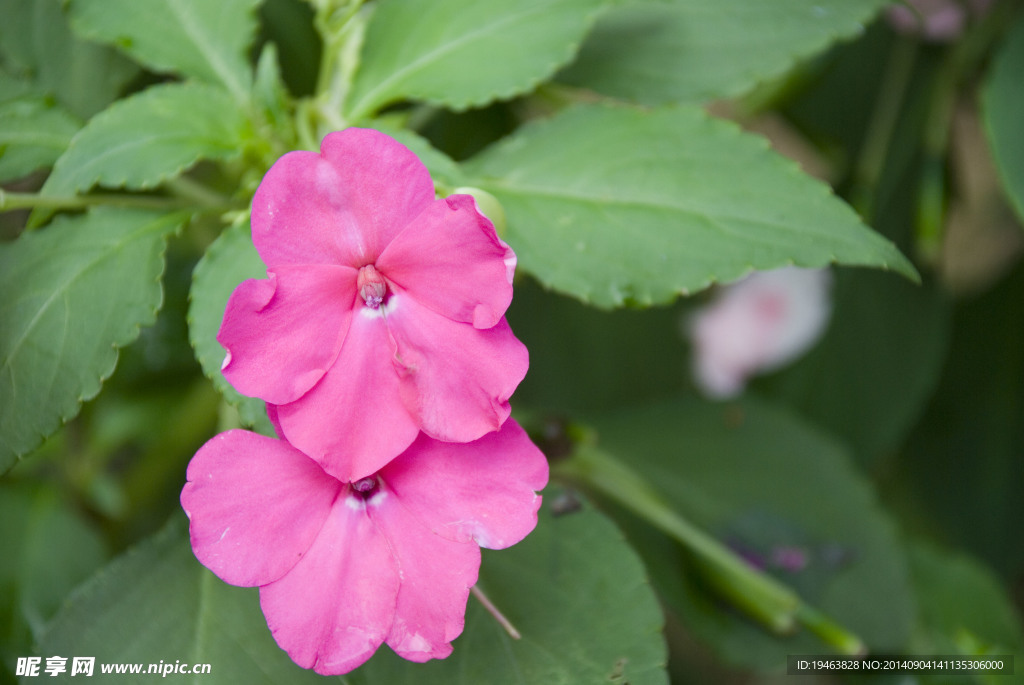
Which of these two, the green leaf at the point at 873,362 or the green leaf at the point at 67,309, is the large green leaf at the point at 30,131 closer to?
the green leaf at the point at 67,309

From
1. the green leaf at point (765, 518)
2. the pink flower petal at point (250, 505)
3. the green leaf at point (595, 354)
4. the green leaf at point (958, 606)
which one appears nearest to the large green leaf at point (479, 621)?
the pink flower petal at point (250, 505)

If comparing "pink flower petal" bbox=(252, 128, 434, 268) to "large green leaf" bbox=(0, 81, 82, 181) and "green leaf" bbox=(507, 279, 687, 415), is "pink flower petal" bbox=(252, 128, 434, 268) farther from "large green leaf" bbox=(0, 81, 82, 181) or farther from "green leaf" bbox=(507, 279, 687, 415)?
"green leaf" bbox=(507, 279, 687, 415)

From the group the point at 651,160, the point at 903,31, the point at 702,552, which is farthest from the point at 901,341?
the point at 651,160

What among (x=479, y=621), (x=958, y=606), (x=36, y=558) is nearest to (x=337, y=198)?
(x=479, y=621)

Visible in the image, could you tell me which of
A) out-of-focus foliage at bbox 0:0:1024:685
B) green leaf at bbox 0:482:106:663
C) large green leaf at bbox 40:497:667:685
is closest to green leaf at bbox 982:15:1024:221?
out-of-focus foliage at bbox 0:0:1024:685

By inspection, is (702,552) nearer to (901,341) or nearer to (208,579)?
(208,579)

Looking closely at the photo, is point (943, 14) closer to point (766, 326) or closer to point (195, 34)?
point (766, 326)
